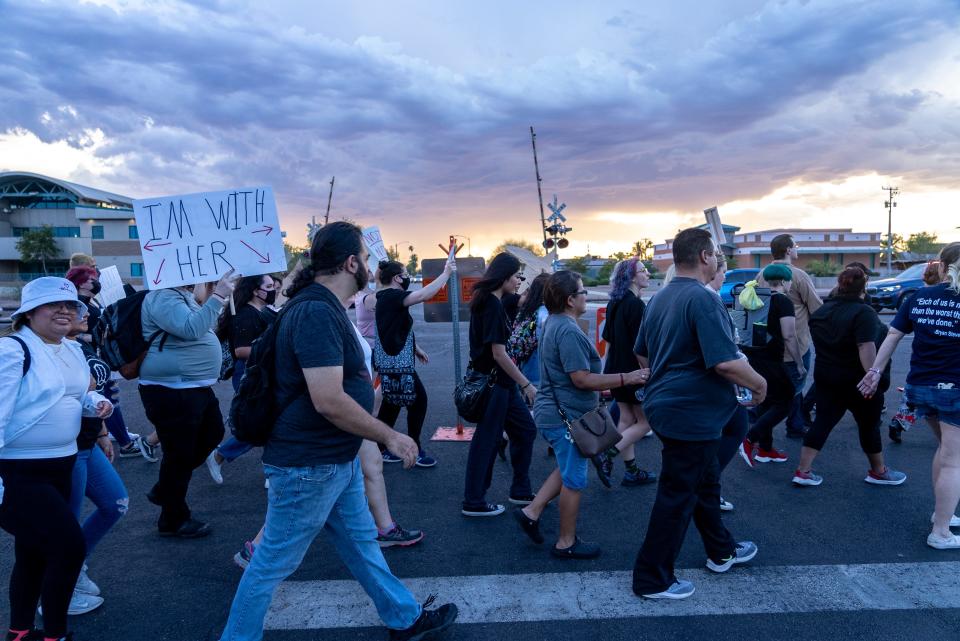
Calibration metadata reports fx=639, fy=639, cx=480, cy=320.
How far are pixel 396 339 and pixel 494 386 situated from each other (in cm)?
103

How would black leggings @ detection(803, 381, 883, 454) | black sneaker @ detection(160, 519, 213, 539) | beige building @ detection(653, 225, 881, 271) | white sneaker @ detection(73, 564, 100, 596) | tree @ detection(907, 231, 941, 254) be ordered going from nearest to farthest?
white sneaker @ detection(73, 564, 100, 596), black sneaker @ detection(160, 519, 213, 539), black leggings @ detection(803, 381, 883, 454), beige building @ detection(653, 225, 881, 271), tree @ detection(907, 231, 941, 254)

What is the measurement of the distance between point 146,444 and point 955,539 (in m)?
6.36

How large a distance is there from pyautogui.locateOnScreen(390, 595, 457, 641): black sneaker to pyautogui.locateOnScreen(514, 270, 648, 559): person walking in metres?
1.04

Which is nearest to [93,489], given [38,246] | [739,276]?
[739,276]

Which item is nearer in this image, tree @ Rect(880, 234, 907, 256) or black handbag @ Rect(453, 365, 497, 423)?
black handbag @ Rect(453, 365, 497, 423)

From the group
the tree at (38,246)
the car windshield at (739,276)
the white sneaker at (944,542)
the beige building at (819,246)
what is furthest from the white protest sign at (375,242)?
the beige building at (819,246)

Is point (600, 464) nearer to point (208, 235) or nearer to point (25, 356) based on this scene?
point (208, 235)

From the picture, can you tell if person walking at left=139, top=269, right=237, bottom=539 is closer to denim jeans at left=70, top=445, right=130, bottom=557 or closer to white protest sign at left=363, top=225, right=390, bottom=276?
denim jeans at left=70, top=445, right=130, bottom=557

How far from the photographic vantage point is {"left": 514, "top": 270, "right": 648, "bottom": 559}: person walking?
368 centimetres

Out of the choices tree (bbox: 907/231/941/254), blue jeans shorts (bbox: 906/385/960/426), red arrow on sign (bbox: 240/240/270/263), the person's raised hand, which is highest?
red arrow on sign (bbox: 240/240/270/263)

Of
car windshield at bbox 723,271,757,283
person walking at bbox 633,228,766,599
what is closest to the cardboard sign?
person walking at bbox 633,228,766,599

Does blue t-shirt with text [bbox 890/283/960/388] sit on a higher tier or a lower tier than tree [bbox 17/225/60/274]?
lower

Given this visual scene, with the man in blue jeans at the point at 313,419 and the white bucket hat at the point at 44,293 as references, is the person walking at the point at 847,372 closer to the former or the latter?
the man in blue jeans at the point at 313,419

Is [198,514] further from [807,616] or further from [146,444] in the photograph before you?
[807,616]
